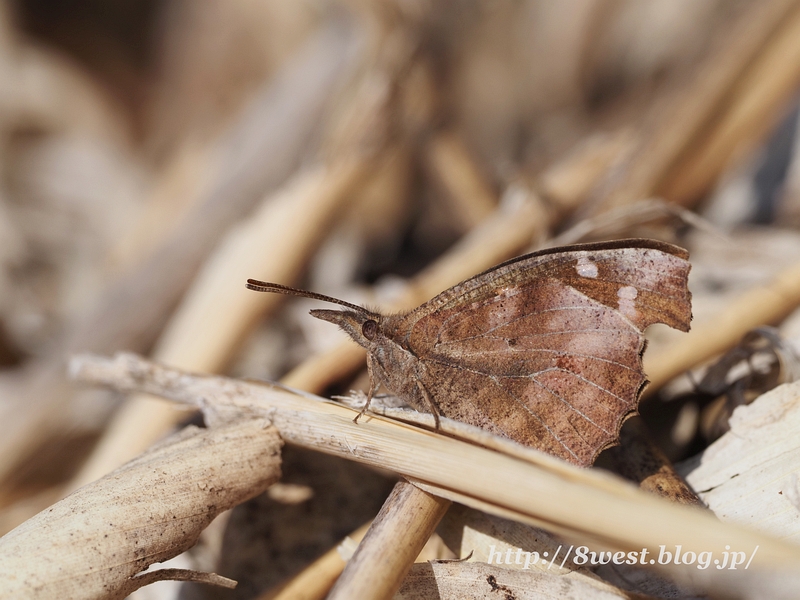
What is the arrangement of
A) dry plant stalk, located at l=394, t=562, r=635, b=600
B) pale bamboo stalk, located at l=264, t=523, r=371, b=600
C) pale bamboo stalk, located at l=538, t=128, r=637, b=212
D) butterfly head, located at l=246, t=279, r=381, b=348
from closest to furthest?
dry plant stalk, located at l=394, t=562, r=635, b=600 → pale bamboo stalk, located at l=264, t=523, r=371, b=600 → butterfly head, located at l=246, t=279, r=381, b=348 → pale bamboo stalk, located at l=538, t=128, r=637, b=212

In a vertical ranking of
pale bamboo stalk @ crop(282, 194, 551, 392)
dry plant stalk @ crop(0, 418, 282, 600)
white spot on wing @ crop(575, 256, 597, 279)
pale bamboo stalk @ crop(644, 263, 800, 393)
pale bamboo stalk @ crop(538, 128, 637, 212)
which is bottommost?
dry plant stalk @ crop(0, 418, 282, 600)

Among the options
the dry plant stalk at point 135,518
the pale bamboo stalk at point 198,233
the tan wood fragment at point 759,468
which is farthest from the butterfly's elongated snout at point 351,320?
the pale bamboo stalk at point 198,233

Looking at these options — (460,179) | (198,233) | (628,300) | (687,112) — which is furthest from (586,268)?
(198,233)

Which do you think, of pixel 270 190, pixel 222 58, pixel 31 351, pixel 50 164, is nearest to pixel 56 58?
pixel 50 164

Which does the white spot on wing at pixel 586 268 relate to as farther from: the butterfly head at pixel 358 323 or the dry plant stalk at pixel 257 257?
the dry plant stalk at pixel 257 257

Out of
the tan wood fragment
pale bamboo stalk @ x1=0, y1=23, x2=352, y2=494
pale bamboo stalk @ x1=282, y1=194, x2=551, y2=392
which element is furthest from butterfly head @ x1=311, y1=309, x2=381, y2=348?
pale bamboo stalk @ x1=0, y1=23, x2=352, y2=494

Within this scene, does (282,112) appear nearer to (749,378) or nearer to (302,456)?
(302,456)

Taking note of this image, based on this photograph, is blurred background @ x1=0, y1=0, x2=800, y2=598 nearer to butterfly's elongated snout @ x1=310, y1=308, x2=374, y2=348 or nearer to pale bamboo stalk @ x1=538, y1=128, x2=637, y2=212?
pale bamboo stalk @ x1=538, y1=128, x2=637, y2=212
